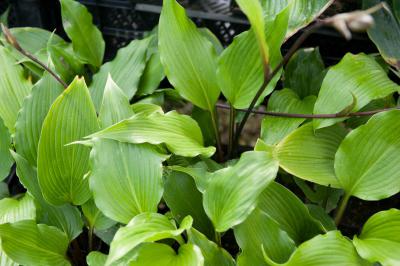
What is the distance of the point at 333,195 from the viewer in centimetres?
97

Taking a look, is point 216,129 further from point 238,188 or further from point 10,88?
point 10,88

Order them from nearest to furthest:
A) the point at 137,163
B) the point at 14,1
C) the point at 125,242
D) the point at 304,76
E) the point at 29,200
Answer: the point at 125,242 < the point at 137,163 < the point at 29,200 < the point at 304,76 < the point at 14,1

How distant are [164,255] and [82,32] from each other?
0.65m

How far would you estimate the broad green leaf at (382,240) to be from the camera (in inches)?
27.9

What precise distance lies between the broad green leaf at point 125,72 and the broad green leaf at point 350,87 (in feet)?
1.41

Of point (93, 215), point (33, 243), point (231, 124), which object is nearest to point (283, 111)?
point (231, 124)

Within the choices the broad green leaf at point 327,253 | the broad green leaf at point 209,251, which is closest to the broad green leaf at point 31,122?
the broad green leaf at point 209,251

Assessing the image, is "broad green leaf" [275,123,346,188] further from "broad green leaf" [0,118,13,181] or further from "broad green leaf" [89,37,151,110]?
"broad green leaf" [0,118,13,181]

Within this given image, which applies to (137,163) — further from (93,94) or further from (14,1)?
(14,1)

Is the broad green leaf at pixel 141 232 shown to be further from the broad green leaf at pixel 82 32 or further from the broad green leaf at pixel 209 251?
the broad green leaf at pixel 82 32

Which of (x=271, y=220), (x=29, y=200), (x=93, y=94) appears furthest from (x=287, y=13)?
(x=29, y=200)

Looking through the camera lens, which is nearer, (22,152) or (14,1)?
(22,152)

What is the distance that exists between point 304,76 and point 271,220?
443 millimetres

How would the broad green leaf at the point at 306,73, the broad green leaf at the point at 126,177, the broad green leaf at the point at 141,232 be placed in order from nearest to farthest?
the broad green leaf at the point at 141,232 < the broad green leaf at the point at 126,177 < the broad green leaf at the point at 306,73
